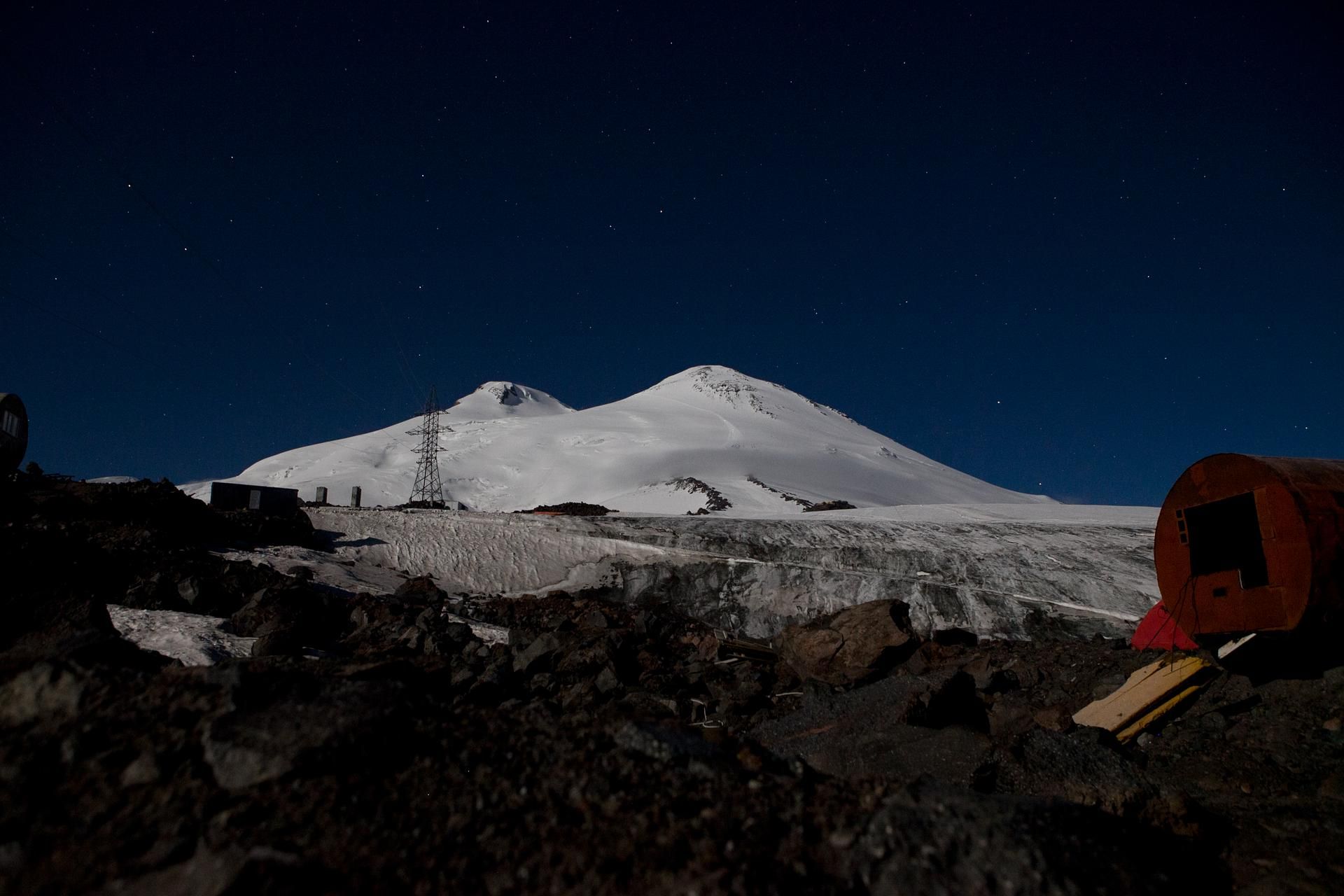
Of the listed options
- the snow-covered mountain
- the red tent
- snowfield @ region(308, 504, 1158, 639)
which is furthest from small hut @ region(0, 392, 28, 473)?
the snow-covered mountain

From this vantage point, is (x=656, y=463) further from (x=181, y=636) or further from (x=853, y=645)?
(x=181, y=636)

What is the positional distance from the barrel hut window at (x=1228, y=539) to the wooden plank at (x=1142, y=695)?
101cm

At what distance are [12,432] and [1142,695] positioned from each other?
62.2 ft

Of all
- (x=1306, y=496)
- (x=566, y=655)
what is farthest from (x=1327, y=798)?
(x=566, y=655)

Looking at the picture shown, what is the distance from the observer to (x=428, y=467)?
79.0 metres

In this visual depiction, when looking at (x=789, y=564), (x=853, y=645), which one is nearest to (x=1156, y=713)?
(x=853, y=645)

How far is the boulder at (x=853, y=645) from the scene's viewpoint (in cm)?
859

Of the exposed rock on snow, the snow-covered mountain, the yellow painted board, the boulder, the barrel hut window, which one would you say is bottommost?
the yellow painted board

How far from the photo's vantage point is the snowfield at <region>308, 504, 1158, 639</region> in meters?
12.3

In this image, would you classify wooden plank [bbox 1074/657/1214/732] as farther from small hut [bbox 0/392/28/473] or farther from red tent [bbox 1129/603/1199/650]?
small hut [bbox 0/392/28/473]

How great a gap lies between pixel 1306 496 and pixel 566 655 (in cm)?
783

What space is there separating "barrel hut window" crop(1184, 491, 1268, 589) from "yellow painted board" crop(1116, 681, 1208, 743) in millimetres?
1202

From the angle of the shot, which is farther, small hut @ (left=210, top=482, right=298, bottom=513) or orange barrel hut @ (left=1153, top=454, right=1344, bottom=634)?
small hut @ (left=210, top=482, right=298, bottom=513)

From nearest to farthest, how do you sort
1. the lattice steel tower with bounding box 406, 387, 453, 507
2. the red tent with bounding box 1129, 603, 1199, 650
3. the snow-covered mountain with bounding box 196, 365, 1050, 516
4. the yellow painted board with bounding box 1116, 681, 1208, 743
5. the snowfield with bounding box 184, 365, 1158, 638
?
1. the yellow painted board with bounding box 1116, 681, 1208, 743
2. the red tent with bounding box 1129, 603, 1199, 650
3. the snowfield with bounding box 184, 365, 1158, 638
4. the lattice steel tower with bounding box 406, 387, 453, 507
5. the snow-covered mountain with bounding box 196, 365, 1050, 516
